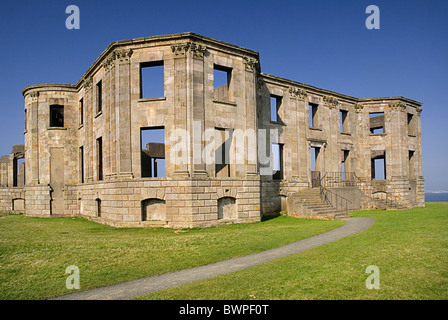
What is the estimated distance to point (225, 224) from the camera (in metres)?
17.1

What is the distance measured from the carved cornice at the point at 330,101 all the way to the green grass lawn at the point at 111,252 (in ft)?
45.4

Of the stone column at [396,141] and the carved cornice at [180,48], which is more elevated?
the carved cornice at [180,48]

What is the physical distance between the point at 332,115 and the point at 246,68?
1140 centimetres

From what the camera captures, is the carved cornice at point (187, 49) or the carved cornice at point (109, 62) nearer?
the carved cornice at point (187, 49)

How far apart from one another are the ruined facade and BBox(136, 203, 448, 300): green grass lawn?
29.0ft

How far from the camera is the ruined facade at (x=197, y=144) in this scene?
16.8 metres

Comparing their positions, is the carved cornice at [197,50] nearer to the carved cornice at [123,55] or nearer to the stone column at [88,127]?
the carved cornice at [123,55]

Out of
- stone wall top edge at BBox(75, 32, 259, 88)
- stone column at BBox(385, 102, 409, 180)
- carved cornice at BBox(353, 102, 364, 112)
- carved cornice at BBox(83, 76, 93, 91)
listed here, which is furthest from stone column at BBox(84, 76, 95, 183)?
stone column at BBox(385, 102, 409, 180)

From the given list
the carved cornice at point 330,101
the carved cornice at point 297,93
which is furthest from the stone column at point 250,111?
the carved cornice at point 330,101

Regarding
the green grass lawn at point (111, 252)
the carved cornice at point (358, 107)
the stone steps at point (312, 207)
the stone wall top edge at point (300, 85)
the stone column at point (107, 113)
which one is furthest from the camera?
the carved cornice at point (358, 107)

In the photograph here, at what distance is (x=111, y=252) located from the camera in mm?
10234

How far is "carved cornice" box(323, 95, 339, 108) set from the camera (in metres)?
26.5

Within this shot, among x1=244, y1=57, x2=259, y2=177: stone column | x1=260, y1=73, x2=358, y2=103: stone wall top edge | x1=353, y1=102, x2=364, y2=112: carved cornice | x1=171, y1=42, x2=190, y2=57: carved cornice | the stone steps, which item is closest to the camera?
x1=171, y1=42, x2=190, y2=57: carved cornice

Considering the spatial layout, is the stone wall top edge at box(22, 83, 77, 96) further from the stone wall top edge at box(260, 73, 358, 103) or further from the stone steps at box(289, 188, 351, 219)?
the stone steps at box(289, 188, 351, 219)
